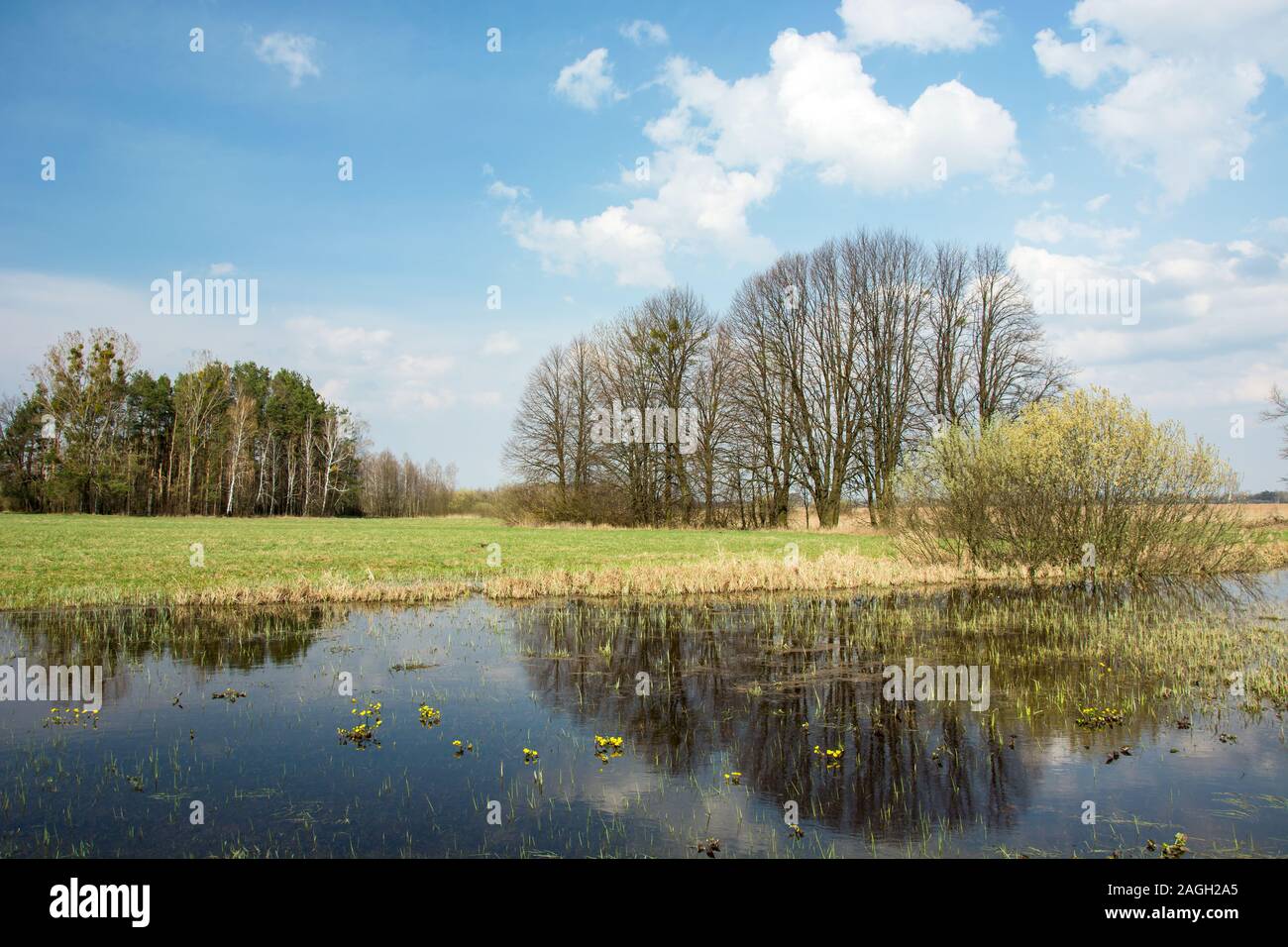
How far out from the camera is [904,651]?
42.0ft

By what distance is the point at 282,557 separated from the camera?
26.2 meters

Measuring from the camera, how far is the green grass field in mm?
19125

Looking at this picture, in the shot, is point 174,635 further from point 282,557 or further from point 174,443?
point 174,443

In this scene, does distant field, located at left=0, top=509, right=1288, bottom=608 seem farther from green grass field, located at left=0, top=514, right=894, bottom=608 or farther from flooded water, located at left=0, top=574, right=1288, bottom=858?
flooded water, located at left=0, top=574, right=1288, bottom=858

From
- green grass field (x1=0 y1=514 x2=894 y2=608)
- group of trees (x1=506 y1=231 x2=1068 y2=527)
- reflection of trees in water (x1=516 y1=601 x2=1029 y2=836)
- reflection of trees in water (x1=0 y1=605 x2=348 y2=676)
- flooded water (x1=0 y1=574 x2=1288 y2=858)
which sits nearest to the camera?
flooded water (x1=0 y1=574 x2=1288 y2=858)

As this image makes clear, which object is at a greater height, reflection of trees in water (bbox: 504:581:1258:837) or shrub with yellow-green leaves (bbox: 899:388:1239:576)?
shrub with yellow-green leaves (bbox: 899:388:1239:576)

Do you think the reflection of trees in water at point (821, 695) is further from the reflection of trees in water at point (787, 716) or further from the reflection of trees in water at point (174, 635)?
the reflection of trees in water at point (174, 635)

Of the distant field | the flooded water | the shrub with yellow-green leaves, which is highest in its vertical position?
A: the shrub with yellow-green leaves

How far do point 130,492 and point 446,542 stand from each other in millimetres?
42361

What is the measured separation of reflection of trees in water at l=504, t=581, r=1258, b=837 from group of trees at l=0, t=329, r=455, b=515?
58905 millimetres

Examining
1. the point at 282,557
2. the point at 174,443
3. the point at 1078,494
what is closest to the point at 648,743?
the point at 1078,494

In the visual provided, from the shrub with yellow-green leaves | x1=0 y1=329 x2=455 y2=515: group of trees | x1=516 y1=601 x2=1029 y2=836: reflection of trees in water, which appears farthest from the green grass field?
x1=0 y1=329 x2=455 y2=515: group of trees
